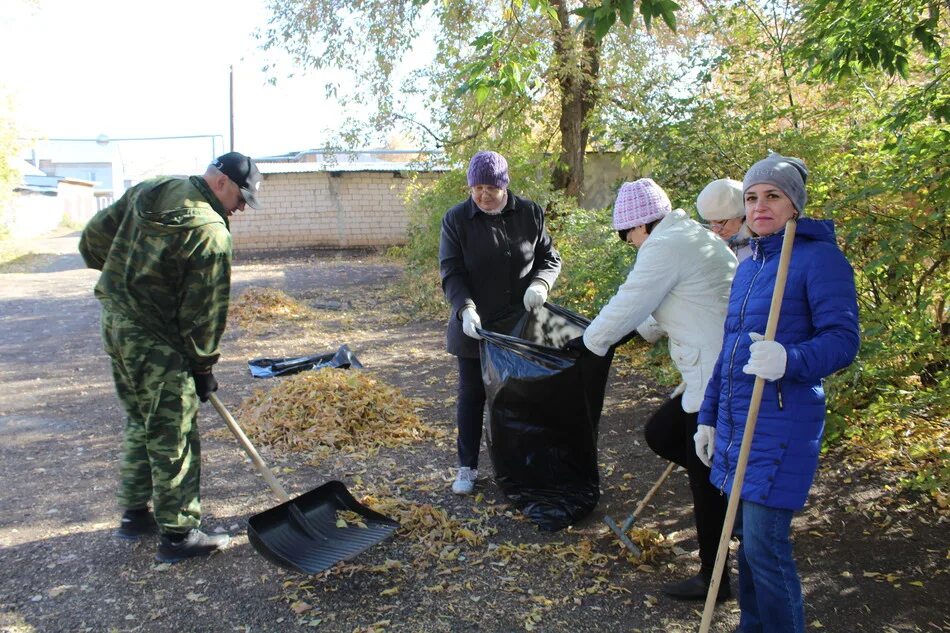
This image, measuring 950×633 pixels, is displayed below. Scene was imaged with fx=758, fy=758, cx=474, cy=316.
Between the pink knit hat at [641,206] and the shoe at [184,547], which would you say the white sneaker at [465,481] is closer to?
the shoe at [184,547]

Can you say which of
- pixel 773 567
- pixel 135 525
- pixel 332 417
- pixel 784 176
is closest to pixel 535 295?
pixel 784 176

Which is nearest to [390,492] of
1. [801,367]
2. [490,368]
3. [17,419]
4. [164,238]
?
[490,368]

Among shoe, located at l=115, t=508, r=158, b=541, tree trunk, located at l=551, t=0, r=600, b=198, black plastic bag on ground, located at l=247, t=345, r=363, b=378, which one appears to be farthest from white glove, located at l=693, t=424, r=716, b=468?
tree trunk, located at l=551, t=0, r=600, b=198

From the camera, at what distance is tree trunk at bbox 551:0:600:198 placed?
10.1m

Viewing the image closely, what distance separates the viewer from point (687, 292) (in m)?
2.79

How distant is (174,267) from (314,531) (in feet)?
4.27

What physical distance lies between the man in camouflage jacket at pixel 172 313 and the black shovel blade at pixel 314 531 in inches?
16.2

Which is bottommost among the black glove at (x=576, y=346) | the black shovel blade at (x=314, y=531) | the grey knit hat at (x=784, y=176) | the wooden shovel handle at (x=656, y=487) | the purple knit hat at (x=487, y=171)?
the black shovel blade at (x=314, y=531)

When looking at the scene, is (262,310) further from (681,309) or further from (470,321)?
(681,309)

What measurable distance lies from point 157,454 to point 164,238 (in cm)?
94

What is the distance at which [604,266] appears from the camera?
20.8ft

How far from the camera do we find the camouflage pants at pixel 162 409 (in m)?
3.26

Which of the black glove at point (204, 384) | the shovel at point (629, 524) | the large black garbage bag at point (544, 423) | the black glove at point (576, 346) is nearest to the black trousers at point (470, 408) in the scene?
the large black garbage bag at point (544, 423)

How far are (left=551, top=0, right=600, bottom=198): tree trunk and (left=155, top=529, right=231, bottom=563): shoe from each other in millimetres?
7706
